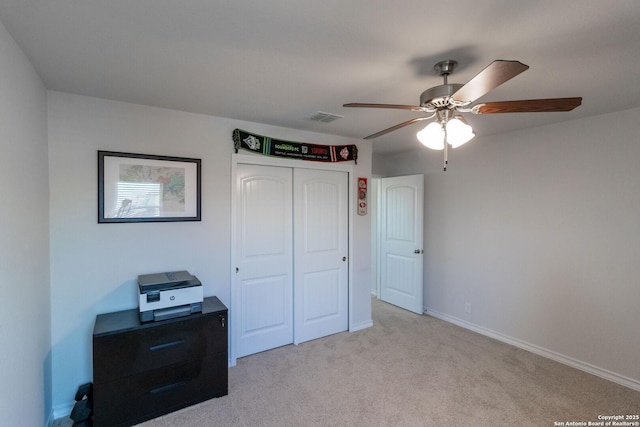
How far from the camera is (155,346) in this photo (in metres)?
2.16

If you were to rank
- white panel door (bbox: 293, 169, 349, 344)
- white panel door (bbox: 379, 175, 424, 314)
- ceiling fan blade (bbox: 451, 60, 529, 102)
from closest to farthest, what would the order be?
ceiling fan blade (bbox: 451, 60, 529, 102) < white panel door (bbox: 293, 169, 349, 344) < white panel door (bbox: 379, 175, 424, 314)

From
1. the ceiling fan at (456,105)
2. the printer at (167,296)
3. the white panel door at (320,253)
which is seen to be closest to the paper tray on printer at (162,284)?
the printer at (167,296)

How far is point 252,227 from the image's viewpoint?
10.0 feet

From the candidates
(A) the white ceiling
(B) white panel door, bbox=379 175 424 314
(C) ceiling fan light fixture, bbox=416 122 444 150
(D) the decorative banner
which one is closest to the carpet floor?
(B) white panel door, bbox=379 175 424 314

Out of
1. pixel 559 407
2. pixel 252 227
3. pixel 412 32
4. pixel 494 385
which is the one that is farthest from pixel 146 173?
pixel 559 407

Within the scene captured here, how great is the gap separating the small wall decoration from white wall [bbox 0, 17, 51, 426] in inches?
113

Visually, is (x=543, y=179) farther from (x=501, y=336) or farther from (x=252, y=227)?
(x=252, y=227)

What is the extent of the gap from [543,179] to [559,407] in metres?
2.01

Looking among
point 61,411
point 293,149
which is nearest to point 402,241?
point 293,149

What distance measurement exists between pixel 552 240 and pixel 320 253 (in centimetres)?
235

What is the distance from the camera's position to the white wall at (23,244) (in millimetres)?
1396

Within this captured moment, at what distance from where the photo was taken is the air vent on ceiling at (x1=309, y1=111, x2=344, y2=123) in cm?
271

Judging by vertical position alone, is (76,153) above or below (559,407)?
above

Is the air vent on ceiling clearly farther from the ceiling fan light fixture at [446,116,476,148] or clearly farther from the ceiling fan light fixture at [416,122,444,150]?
the ceiling fan light fixture at [446,116,476,148]
